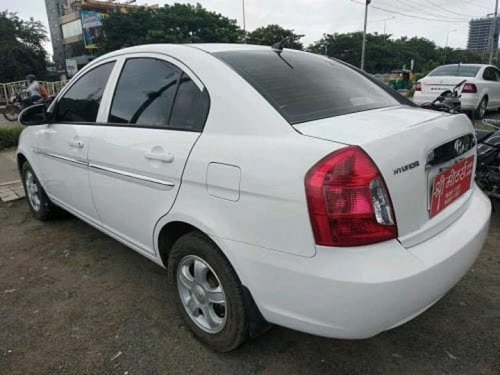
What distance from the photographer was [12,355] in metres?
2.30

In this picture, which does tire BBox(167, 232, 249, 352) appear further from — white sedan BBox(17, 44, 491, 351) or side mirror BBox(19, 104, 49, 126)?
side mirror BBox(19, 104, 49, 126)

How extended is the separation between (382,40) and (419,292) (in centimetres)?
8049

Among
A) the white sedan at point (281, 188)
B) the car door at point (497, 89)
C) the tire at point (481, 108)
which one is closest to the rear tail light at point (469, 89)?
the tire at point (481, 108)

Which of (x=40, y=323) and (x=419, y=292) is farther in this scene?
(x=40, y=323)

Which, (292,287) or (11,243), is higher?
(292,287)

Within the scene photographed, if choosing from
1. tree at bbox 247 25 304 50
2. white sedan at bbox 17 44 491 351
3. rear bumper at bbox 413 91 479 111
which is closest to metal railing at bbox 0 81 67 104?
rear bumper at bbox 413 91 479 111

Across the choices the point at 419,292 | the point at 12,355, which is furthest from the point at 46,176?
the point at 419,292

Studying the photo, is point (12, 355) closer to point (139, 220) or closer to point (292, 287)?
point (139, 220)

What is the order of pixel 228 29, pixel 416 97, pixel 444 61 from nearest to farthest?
pixel 416 97 < pixel 228 29 < pixel 444 61

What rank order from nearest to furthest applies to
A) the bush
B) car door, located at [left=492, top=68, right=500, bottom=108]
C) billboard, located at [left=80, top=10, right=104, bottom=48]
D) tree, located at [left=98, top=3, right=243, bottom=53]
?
the bush, car door, located at [left=492, top=68, right=500, bottom=108], tree, located at [left=98, top=3, right=243, bottom=53], billboard, located at [left=80, top=10, right=104, bottom=48]

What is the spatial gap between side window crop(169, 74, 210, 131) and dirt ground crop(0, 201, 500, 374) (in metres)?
1.23

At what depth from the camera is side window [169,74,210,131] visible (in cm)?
209

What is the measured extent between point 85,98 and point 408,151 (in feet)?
8.11

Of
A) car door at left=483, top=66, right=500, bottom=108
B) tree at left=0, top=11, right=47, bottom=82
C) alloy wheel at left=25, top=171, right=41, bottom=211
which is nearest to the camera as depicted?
alloy wheel at left=25, top=171, right=41, bottom=211
